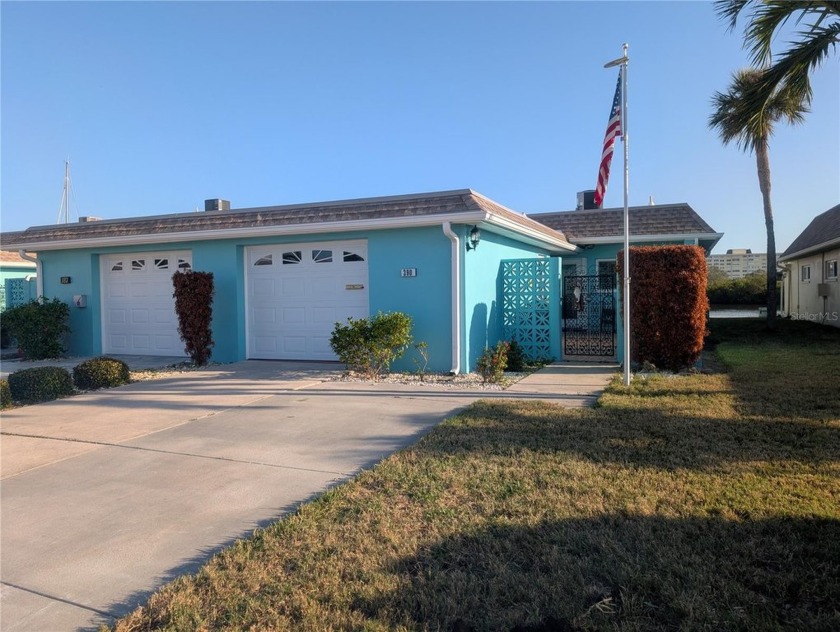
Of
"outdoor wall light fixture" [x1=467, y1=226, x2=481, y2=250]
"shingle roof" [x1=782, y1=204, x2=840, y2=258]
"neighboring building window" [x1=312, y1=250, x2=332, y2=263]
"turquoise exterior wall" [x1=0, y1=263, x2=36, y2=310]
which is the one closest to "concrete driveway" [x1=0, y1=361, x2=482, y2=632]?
"outdoor wall light fixture" [x1=467, y1=226, x2=481, y2=250]

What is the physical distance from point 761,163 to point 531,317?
11564mm

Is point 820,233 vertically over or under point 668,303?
over

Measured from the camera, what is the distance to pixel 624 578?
3.28 meters

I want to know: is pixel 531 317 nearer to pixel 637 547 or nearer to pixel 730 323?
pixel 637 547

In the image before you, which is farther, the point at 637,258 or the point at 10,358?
the point at 10,358

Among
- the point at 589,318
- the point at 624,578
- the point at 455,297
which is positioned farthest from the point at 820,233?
the point at 624,578

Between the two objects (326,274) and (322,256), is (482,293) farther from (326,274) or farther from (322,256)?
(322,256)

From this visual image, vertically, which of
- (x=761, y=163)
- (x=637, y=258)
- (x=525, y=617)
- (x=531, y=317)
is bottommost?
(x=525, y=617)

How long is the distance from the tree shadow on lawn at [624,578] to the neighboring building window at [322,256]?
845 centimetres

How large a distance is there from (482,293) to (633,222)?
23.5 ft

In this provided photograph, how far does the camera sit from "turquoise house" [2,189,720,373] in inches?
412

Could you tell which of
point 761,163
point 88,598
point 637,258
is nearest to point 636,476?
point 88,598

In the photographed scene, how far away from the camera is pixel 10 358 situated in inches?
550

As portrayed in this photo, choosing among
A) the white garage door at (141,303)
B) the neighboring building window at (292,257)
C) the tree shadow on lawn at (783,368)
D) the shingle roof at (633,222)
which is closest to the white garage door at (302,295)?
the neighboring building window at (292,257)
